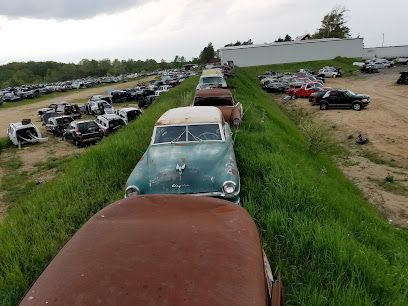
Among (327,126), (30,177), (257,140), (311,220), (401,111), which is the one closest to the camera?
(311,220)

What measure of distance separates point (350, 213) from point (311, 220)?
5.86 ft

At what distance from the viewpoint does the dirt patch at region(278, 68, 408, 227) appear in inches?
450

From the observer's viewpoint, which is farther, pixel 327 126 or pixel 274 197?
pixel 327 126

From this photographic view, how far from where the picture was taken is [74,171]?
9.34 metres

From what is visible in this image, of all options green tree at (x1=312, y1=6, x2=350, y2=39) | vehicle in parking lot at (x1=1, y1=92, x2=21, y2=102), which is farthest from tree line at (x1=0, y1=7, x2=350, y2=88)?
vehicle in parking lot at (x1=1, y1=92, x2=21, y2=102)

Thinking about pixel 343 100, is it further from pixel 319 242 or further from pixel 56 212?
pixel 56 212

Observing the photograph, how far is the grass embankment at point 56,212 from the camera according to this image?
16.2 feet

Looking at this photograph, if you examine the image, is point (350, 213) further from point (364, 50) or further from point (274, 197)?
point (364, 50)

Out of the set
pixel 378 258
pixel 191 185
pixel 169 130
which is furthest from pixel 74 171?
pixel 378 258

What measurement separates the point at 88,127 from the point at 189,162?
15704mm

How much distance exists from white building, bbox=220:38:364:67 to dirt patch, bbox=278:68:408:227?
41.0 meters

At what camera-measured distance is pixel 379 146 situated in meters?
17.2

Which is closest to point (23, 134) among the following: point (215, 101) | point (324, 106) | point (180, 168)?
point (215, 101)

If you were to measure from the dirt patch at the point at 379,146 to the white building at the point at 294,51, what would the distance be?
135 feet
